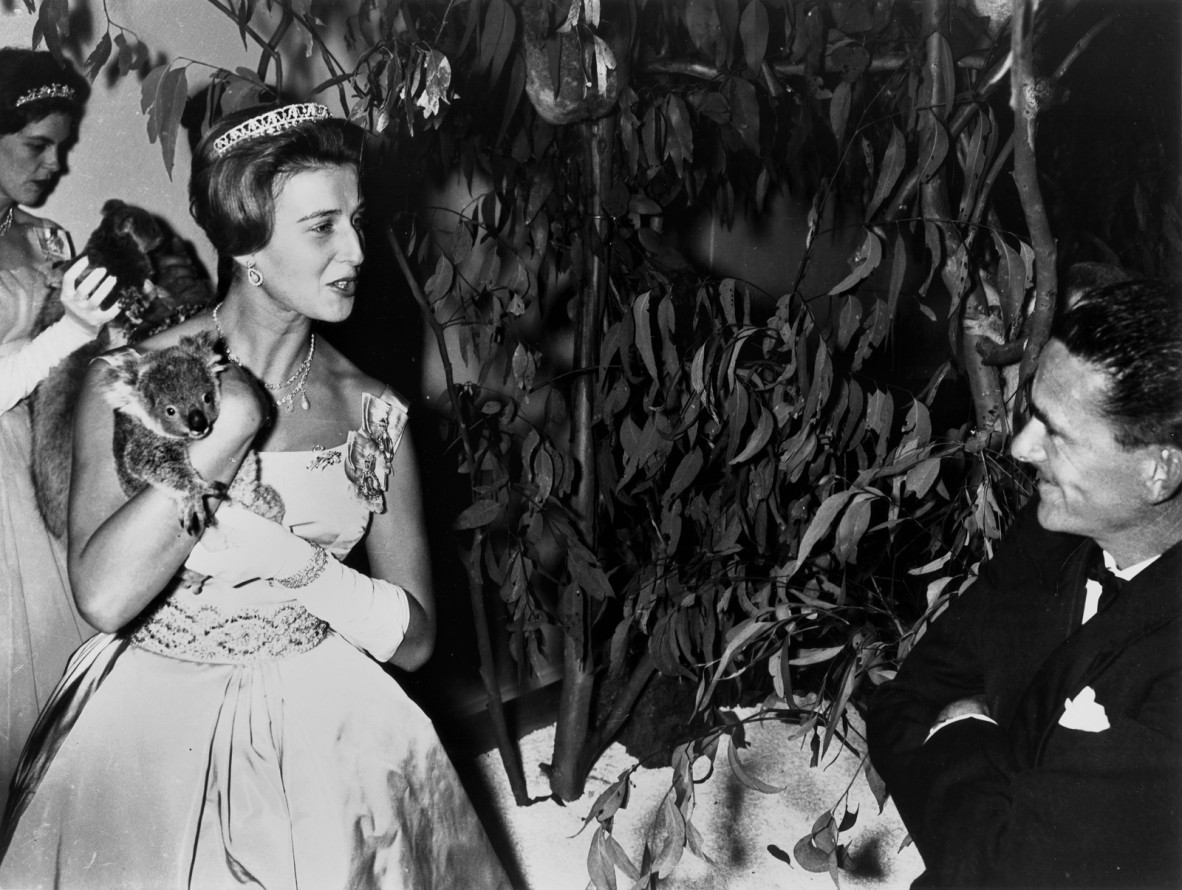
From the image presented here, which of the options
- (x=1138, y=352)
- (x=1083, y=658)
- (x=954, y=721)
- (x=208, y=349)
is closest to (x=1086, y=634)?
(x=1083, y=658)

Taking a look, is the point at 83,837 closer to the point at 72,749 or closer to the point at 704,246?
the point at 72,749

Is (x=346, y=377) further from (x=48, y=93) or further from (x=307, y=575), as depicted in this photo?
(x=48, y=93)

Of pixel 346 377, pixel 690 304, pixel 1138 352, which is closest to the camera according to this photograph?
pixel 1138 352

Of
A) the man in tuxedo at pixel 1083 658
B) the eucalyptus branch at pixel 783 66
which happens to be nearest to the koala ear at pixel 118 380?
the eucalyptus branch at pixel 783 66

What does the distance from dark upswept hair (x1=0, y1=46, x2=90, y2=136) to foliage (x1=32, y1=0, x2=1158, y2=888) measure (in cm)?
3

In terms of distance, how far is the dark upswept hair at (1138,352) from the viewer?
2.97 feet

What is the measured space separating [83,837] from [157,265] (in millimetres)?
545

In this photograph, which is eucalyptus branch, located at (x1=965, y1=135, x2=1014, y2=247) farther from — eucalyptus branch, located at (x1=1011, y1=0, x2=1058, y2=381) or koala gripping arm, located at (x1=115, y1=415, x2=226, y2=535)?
koala gripping arm, located at (x1=115, y1=415, x2=226, y2=535)

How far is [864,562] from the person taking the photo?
1.59 metres

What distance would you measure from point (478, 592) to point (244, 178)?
1.90 feet

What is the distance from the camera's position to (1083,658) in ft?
3.22

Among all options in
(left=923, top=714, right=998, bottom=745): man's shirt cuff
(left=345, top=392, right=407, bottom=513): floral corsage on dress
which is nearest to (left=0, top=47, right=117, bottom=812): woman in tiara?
(left=345, top=392, right=407, bottom=513): floral corsage on dress

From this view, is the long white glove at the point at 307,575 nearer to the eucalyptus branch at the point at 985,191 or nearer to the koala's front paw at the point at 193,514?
the koala's front paw at the point at 193,514

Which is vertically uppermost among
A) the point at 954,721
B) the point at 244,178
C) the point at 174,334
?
the point at 244,178
